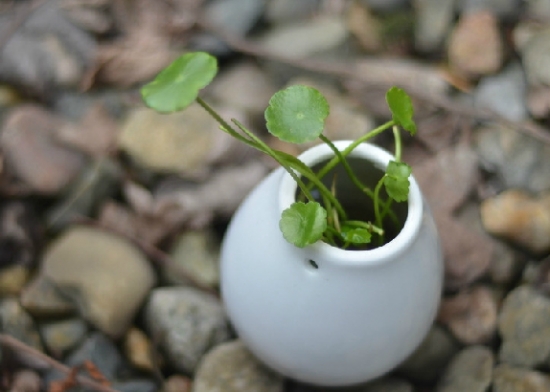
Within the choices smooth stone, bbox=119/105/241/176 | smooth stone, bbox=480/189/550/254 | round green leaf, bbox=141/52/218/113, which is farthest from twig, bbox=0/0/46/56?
smooth stone, bbox=480/189/550/254

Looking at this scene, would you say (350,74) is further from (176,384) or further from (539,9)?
(176,384)

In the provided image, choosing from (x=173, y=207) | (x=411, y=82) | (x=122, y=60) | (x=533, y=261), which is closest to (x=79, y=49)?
(x=122, y=60)

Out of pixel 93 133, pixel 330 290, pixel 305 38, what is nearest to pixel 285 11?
pixel 305 38

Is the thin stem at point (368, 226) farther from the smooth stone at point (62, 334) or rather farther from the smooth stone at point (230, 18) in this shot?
the smooth stone at point (230, 18)

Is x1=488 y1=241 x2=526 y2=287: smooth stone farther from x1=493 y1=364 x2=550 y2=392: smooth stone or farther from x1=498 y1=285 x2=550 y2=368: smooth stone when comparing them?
x1=493 y1=364 x2=550 y2=392: smooth stone

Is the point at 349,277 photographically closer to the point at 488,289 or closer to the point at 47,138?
the point at 488,289

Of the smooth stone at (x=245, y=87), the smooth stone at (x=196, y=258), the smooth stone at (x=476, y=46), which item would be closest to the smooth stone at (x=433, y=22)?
the smooth stone at (x=476, y=46)
